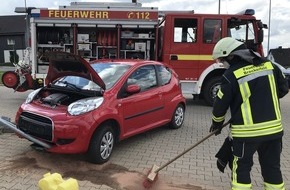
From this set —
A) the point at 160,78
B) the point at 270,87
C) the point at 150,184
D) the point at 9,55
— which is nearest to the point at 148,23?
the point at 160,78

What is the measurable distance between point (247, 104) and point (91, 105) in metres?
2.47

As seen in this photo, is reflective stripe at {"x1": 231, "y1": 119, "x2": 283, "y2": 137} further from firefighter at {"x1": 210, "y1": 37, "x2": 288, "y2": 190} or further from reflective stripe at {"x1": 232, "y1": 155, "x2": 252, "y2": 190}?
reflective stripe at {"x1": 232, "y1": 155, "x2": 252, "y2": 190}

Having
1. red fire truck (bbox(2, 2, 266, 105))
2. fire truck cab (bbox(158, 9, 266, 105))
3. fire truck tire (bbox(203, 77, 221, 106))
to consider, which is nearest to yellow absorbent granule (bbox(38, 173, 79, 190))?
red fire truck (bbox(2, 2, 266, 105))

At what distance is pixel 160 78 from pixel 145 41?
13.7 feet

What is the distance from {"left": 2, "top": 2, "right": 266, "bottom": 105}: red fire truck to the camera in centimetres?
1083

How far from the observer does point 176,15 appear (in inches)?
426

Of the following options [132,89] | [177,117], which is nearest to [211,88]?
[177,117]

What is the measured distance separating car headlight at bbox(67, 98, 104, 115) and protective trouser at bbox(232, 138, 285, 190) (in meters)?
2.30

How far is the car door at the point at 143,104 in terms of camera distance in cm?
602

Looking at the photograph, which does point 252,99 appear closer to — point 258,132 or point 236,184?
point 258,132

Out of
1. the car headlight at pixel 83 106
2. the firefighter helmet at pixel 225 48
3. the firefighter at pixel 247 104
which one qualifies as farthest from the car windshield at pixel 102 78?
the firefighter at pixel 247 104

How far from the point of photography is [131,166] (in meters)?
5.46

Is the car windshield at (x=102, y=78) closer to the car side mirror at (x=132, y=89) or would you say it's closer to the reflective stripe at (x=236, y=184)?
the car side mirror at (x=132, y=89)

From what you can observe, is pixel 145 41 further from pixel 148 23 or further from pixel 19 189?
pixel 19 189
